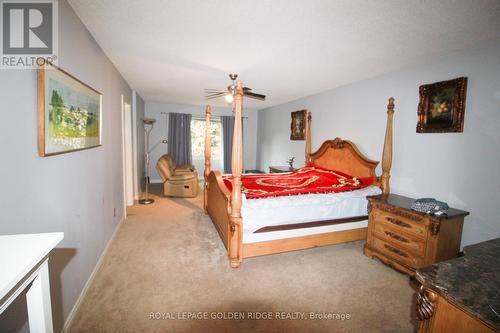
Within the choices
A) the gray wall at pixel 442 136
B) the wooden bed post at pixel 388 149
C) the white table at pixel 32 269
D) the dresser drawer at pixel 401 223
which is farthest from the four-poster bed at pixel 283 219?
the white table at pixel 32 269

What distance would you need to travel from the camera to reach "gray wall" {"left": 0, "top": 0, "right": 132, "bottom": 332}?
3.73 ft

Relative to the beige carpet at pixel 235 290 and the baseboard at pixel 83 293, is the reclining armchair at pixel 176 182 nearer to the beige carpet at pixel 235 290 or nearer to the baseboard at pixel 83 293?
the beige carpet at pixel 235 290

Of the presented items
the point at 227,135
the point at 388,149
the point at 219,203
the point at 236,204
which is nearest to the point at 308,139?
the point at 388,149

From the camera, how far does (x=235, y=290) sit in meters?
2.12

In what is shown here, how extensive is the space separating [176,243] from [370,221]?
2.46 metres

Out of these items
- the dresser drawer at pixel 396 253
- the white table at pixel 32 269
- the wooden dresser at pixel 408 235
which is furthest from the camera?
the dresser drawer at pixel 396 253

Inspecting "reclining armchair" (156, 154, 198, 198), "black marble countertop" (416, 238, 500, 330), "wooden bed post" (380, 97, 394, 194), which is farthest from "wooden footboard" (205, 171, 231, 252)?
"wooden bed post" (380, 97, 394, 194)

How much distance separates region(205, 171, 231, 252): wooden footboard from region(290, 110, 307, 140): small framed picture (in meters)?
2.52

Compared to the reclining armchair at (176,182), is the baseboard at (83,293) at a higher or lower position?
lower

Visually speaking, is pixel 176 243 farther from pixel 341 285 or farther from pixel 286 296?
pixel 341 285

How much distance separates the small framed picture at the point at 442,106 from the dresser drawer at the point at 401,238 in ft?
4.16

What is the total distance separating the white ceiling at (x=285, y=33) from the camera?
1700 mm

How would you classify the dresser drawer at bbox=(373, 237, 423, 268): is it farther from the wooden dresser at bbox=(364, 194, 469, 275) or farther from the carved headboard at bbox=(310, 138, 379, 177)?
the carved headboard at bbox=(310, 138, 379, 177)

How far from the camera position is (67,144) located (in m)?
1.69
